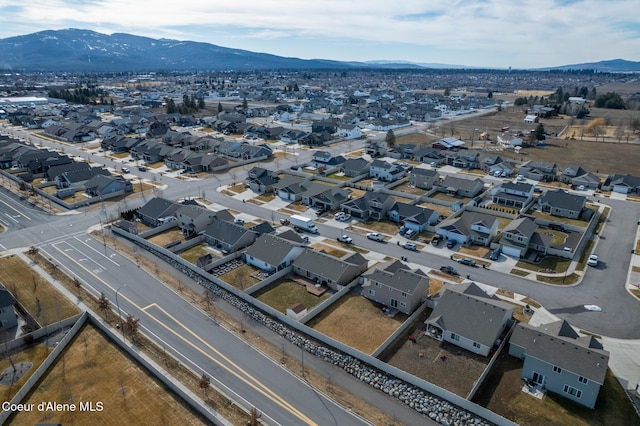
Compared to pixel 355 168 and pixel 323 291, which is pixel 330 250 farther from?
pixel 355 168

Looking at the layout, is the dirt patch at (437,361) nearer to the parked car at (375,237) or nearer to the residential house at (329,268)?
the residential house at (329,268)

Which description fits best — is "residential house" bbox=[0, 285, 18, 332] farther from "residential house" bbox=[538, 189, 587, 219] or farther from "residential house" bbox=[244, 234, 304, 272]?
"residential house" bbox=[538, 189, 587, 219]

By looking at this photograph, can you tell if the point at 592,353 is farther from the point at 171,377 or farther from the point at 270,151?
the point at 270,151

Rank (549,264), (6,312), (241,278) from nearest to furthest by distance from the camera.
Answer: (6,312) → (241,278) → (549,264)

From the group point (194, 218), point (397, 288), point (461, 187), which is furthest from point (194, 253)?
point (461, 187)

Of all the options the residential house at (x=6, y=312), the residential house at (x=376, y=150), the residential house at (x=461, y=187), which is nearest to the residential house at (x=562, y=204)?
the residential house at (x=461, y=187)

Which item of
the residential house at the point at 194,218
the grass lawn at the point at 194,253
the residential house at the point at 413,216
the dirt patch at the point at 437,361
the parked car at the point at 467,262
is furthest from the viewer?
the residential house at the point at 413,216

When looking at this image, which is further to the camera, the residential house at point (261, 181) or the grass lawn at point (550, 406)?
the residential house at point (261, 181)
